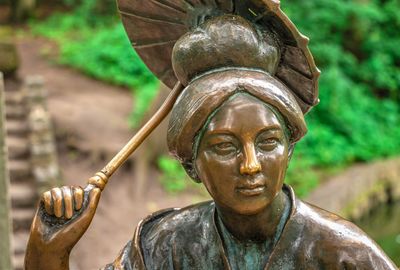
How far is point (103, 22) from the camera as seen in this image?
12.5 m

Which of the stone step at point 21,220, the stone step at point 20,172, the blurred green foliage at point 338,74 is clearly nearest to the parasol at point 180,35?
the stone step at point 21,220

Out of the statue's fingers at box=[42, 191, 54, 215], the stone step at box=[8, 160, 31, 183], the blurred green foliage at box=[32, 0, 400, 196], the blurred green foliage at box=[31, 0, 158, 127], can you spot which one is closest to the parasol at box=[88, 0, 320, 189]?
the statue's fingers at box=[42, 191, 54, 215]

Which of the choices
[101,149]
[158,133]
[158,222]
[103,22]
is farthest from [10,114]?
[158,222]

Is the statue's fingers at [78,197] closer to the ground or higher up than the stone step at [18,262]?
higher up

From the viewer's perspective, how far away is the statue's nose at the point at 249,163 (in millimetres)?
1632

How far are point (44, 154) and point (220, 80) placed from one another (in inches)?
212

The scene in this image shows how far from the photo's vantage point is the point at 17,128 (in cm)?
753

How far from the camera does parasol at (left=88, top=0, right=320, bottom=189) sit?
1758 mm

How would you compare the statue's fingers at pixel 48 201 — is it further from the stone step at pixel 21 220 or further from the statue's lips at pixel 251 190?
the stone step at pixel 21 220

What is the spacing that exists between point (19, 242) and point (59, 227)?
4.63 metres

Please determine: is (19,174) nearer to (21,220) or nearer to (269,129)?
(21,220)

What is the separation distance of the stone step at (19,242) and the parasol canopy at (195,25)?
437cm

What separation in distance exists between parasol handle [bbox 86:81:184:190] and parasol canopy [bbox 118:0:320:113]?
0.12 m

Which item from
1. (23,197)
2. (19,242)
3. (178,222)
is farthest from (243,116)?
(23,197)
